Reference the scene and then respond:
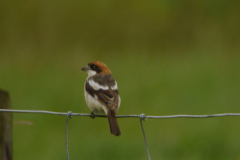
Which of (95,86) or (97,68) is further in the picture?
(97,68)

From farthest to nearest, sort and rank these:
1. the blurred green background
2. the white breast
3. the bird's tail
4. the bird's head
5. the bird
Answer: the blurred green background
the bird's head
the white breast
the bird
the bird's tail

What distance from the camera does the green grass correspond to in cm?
597

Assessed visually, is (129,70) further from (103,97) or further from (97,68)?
(103,97)

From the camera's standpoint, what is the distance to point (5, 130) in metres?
3.73

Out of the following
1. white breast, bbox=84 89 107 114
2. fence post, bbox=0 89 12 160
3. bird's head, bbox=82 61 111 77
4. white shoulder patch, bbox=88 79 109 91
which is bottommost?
fence post, bbox=0 89 12 160

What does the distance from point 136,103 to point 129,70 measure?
160cm

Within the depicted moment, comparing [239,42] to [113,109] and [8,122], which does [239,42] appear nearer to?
[113,109]

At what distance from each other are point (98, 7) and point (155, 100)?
12.2 ft

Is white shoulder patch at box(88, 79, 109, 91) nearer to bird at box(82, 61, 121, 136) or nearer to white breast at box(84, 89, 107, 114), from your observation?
bird at box(82, 61, 121, 136)

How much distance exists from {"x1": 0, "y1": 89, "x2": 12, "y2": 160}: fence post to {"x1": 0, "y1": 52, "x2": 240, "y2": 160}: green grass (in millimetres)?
2038

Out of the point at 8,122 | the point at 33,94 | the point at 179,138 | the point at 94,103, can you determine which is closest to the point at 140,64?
the point at 33,94

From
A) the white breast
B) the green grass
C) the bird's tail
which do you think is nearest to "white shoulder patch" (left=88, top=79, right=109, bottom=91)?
the white breast

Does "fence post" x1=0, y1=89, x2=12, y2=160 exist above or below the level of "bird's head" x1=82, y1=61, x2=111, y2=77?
below

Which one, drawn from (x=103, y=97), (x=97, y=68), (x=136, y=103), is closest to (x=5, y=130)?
(x=103, y=97)
